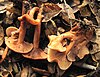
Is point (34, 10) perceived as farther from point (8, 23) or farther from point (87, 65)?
point (87, 65)

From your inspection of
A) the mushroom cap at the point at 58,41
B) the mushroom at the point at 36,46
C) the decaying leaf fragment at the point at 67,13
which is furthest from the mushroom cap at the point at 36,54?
the decaying leaf fragment at the point at 67,13

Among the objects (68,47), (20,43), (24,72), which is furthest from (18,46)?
(68,47)

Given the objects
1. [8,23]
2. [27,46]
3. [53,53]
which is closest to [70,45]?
[53,53]

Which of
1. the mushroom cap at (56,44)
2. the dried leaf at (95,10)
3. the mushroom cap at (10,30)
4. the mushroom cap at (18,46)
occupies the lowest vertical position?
the mushroom cap at (18,46)

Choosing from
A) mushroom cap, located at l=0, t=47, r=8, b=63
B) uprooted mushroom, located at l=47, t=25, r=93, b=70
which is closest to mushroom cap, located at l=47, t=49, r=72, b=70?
uprooted mushroom, located at l=47, t=25, r=93, b=70

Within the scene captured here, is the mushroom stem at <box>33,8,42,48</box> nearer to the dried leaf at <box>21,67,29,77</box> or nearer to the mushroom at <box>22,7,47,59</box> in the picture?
the mushroom at <box>22,7,47,59</box>

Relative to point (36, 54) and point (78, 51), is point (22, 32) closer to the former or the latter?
point (36, 54)

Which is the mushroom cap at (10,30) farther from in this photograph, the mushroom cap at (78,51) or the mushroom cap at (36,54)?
the mushroom cap at (78,51)
